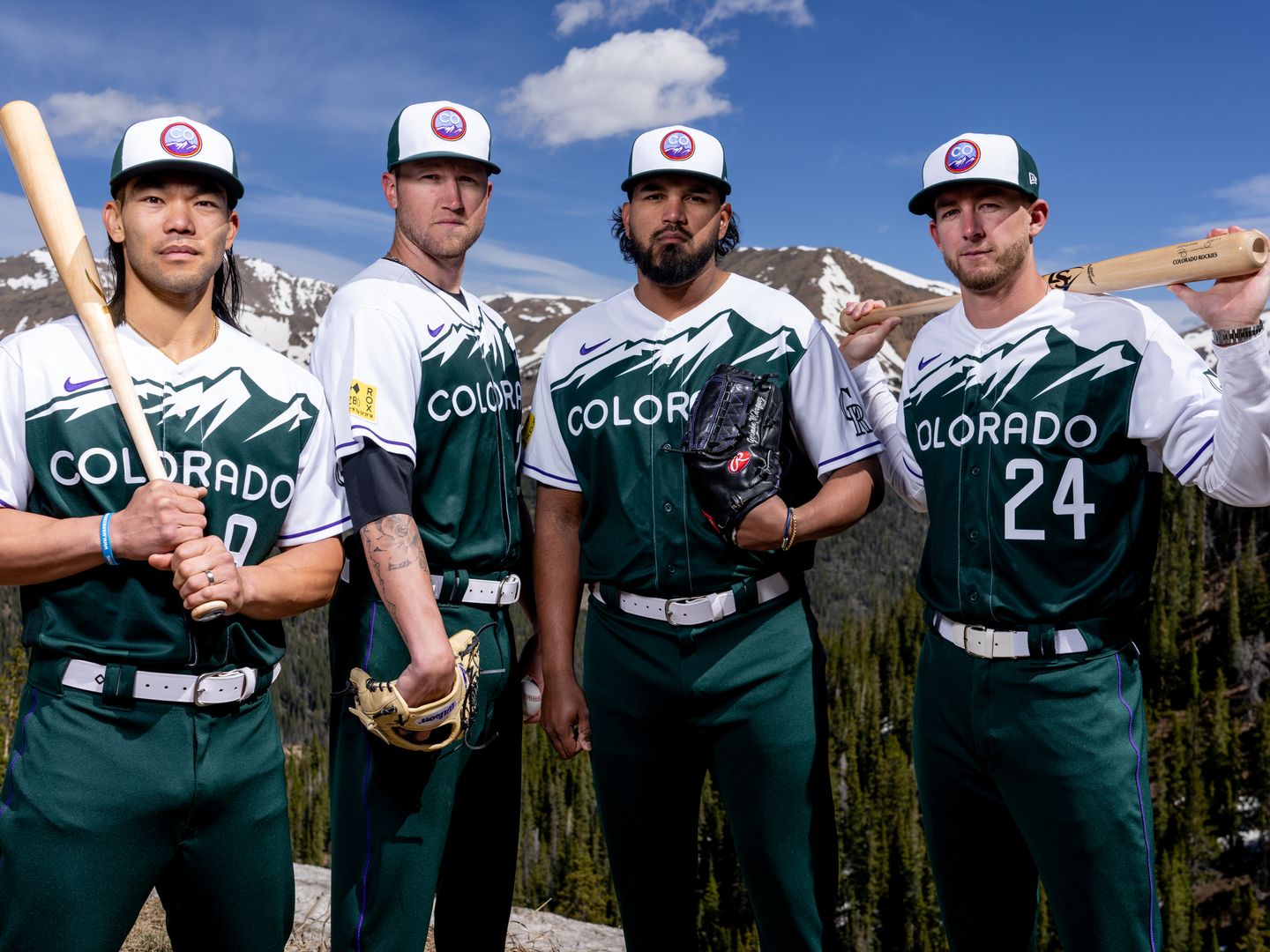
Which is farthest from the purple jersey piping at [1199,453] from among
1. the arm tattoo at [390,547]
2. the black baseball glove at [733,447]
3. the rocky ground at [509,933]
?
the rocky ground at [509,933]

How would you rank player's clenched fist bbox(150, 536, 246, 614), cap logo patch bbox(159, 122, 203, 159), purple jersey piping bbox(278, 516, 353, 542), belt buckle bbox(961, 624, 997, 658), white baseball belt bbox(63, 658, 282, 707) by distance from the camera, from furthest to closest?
belt buckle bbox(961, 624, 997, 658) → purple jersey piping bbox(278, 516, 353, 542) → cap logo patch bbox(159, 122, 203, 159) → white baseball belt bbox(63, 658, 282, 707) → player's clenched fist bbox(150, 536, 246, 614)

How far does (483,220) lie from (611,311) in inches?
31.5

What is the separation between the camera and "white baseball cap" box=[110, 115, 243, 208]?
13.1 feet

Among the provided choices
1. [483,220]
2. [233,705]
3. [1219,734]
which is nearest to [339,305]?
[483,220]

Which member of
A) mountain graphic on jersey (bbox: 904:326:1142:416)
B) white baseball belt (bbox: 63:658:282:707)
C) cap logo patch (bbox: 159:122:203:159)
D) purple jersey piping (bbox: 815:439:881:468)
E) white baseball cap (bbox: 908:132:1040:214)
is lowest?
white baseball belt (bbox: 63:658:282:707)

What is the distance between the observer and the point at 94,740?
3.75 m

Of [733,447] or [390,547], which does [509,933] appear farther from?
[733,447]

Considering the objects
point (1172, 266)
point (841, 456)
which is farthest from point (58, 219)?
point (1172, 266)

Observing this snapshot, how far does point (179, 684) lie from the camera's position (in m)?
3.87

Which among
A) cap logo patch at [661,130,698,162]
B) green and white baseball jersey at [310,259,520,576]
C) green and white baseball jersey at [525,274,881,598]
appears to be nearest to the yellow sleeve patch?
green and white baseball jersey at [310,259,520,576]

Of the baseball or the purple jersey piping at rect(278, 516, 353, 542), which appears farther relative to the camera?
the baseball

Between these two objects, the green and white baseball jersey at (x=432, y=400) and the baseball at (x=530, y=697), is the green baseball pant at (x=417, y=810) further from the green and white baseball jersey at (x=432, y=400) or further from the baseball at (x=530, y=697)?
the green and white baseball jersey at (x=432, y=400)

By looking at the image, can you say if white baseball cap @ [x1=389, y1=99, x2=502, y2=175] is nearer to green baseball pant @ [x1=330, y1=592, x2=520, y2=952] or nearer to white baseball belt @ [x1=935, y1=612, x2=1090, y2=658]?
green baseball pant @ [x1=330, y1=592, x2=520, y2=952]

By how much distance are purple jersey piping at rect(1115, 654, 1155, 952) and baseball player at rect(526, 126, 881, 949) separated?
1.34m
